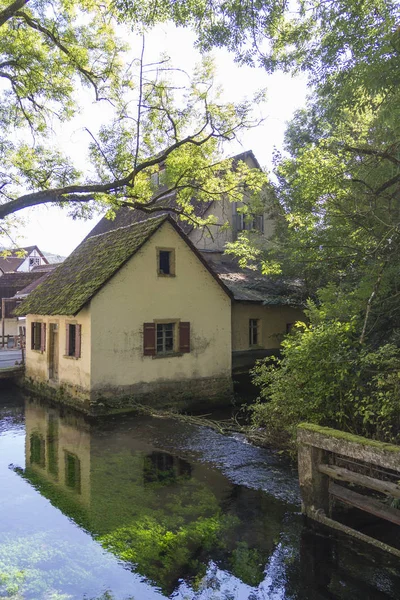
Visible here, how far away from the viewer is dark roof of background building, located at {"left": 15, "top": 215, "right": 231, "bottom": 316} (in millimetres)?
13703

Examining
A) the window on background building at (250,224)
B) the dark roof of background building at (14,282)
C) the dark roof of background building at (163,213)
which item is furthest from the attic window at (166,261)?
the dark roof of background building at (14,282)

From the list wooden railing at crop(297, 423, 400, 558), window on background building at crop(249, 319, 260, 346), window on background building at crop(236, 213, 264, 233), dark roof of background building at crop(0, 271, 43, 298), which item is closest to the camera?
wooden railing at crop(297, 423, 400, 558)

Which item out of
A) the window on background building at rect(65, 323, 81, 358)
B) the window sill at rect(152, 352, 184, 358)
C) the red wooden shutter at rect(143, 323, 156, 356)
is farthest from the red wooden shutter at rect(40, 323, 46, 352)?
the window sill at rect(152, 352, 184, 358)

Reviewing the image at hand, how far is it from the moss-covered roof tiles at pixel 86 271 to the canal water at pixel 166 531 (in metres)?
4.99

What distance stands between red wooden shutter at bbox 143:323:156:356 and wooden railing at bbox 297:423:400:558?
325 inches

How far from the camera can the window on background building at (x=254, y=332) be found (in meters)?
18.9

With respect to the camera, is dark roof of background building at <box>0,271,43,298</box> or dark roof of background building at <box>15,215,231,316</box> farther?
dark roof of background building at <box>0,271,43,298</box>

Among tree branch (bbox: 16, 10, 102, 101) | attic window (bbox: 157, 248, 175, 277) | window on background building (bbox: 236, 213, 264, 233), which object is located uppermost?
tree branch (bbox: 16, 10, 102, 101)

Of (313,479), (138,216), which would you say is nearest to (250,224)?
(138,216)

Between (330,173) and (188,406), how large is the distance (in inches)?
350

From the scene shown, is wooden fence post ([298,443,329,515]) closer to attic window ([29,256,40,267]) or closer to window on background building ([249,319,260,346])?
window on background building ([249,319,260,346])

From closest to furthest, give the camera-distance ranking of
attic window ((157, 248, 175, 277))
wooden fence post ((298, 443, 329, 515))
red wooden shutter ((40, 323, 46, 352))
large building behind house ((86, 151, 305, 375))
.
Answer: wooden fence post ((298, 443, 329, 515)), attic window ((157, 248, 175, 277)), red wooden shutter ((40, 323, 46, 352)), large building behind house ((86, 151, 305, 375))

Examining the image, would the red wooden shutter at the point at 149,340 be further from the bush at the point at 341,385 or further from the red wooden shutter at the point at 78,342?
the bush at the point at 341,385

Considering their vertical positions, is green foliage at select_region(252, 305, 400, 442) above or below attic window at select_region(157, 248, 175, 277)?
below
